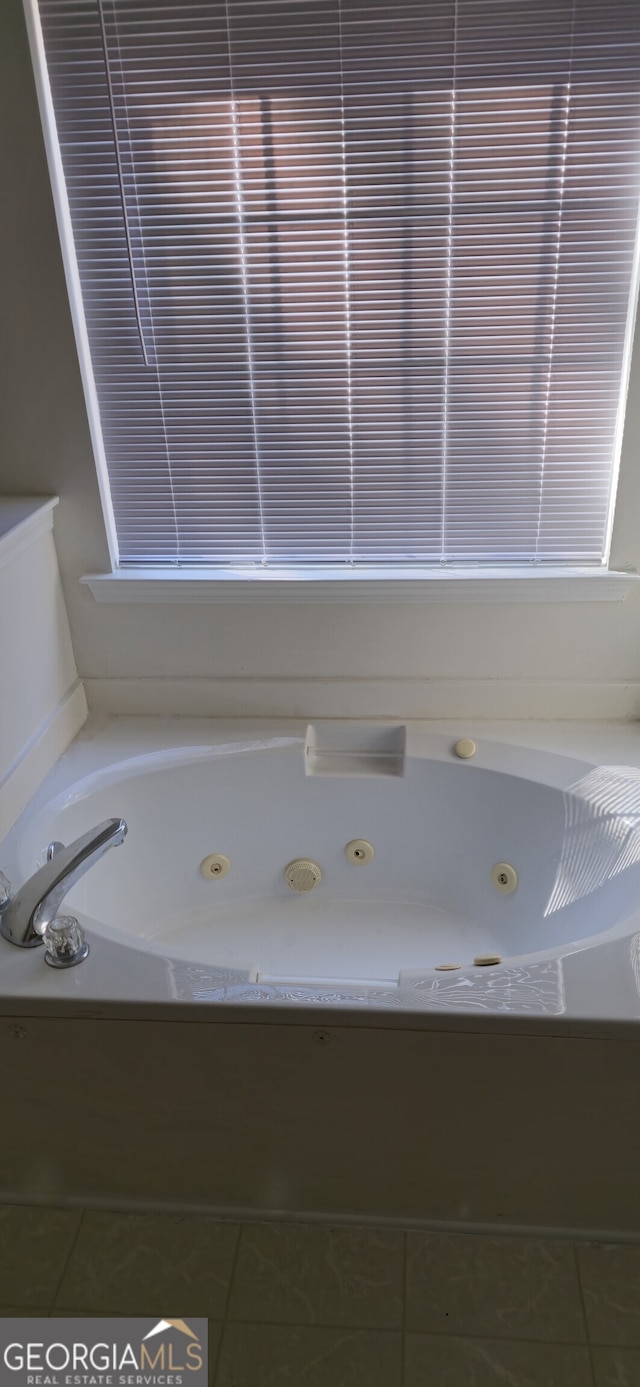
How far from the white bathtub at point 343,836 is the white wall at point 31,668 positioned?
0.16 ft

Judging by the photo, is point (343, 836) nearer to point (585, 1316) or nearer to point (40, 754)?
point (40, 754)

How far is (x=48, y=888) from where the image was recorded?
1.58 m

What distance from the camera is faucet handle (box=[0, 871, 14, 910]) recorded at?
1687mm

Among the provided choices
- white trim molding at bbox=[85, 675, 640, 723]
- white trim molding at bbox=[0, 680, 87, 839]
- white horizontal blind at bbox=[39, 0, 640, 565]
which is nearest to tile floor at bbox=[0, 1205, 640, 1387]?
white trim molding at bbox=[0, 680, 87, 839]

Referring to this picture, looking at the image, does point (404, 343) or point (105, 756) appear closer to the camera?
point (404, 343)

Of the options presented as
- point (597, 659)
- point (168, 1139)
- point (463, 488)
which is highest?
point (463, 488)

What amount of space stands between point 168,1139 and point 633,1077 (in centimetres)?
73

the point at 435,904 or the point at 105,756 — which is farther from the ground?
the point at 105,756

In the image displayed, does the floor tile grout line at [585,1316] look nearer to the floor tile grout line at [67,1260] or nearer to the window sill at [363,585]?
the floor tile grout line at [67,1260]

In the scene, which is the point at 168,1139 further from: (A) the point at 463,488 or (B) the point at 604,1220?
(A) the point at 463,488

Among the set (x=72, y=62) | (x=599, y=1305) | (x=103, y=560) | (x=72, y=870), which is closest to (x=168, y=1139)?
(x=72, y=870)

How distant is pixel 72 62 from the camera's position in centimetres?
185

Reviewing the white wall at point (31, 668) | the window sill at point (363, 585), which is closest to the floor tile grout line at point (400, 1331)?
the white wall at point (31, 668)

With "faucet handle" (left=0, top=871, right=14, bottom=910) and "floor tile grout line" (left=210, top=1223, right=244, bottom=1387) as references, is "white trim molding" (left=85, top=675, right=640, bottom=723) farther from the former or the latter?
"floor tile grout line" (left=210, top=1223, right=244, bottom=1387)
